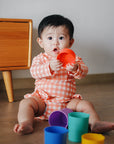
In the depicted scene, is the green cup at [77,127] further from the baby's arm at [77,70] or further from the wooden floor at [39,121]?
the baby's arm at [77,70]

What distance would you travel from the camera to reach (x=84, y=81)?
2.10 metres

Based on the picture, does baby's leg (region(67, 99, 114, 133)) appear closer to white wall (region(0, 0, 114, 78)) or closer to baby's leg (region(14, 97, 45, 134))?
baby's leg (region(14, 97, 45, 134))

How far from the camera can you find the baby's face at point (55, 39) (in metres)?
1.14

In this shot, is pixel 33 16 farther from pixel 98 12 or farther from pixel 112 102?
pixel 112 102

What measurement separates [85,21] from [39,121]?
1215 millimetres

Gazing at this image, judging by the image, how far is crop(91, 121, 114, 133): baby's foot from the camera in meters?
0.89

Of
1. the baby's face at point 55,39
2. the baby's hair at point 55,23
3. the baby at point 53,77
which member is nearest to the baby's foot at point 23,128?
the baby at point 53,77

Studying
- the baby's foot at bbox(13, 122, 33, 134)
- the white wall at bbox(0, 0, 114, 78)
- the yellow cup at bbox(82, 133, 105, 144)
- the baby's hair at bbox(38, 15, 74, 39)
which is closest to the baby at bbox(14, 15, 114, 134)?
the baby's hair at bbox(38, 15, 74, 39)

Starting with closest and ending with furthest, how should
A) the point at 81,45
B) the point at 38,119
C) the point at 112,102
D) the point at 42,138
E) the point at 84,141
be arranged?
1. the point at 84,141
2. the point at 42,138
3. the point at 38,119
4. the point at 112,102
5. the point at 81,45

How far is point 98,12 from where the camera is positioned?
6.84 feet

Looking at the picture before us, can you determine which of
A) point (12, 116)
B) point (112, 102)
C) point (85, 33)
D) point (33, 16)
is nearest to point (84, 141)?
point (12, 116)

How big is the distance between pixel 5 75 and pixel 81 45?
0.82 m

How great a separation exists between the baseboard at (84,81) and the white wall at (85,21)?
1.5 inches

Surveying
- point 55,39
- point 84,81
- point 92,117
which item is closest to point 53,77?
point 55,39
